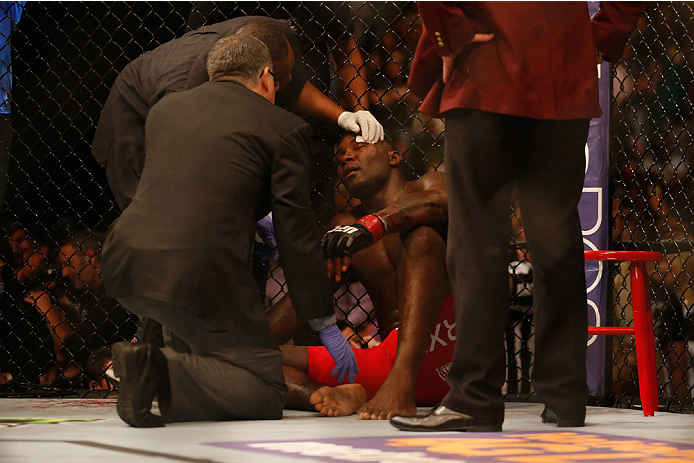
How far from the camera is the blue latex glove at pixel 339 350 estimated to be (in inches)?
85.4

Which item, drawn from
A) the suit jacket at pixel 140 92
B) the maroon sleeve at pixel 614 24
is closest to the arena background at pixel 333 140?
the suit jacket at pixel 140 92

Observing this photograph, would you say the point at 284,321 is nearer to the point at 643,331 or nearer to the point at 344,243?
the point at 344,243

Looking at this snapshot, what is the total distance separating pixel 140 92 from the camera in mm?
2623

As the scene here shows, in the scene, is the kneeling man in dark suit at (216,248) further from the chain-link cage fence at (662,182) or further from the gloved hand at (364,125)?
the chain-link cage fence at (662,182)

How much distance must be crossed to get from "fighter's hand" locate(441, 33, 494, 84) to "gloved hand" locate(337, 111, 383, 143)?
2.79 feet

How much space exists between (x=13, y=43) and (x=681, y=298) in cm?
293

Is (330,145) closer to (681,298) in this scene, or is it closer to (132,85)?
(132,85)

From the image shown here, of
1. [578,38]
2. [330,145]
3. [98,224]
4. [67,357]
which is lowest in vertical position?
[67,357]

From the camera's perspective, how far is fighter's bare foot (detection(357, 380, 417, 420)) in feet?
7.07

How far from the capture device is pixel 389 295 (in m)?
2.75

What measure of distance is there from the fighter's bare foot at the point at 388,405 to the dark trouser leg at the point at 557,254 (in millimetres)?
416

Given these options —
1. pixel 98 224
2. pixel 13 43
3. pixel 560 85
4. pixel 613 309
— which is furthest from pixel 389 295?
pixel 13 43

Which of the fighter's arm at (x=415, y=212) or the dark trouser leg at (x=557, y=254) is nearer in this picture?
the dark trouser leg at (x=557, y=254)

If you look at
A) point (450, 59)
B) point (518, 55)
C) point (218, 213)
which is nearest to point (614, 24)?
point (518, 55)
